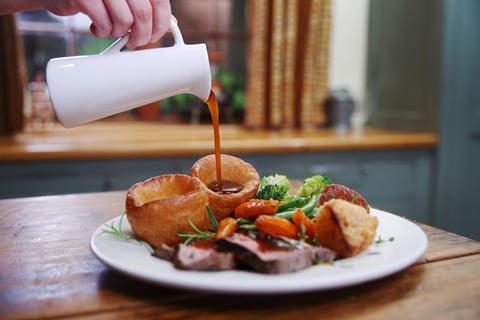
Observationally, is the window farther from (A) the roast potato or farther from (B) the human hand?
(A) the roast potato

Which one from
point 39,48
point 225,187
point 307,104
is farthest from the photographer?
point 307,104

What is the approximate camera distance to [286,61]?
10.2 feet

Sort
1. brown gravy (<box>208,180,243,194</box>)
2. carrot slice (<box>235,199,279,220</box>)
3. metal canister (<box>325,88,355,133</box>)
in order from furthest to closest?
metal canister (<box>325,88,355,133</box>)
brown gravy (<box>208,180,243,194</box>)
carrot slice (<box>235,199,279,220</box>)

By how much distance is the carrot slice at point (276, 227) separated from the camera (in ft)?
2.86

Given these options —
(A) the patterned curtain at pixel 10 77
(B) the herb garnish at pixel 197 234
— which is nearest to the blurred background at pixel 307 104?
(A) the patterned curtain at pixel 10 77

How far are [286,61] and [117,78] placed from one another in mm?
2255

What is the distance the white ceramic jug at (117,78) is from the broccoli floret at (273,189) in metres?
0.30

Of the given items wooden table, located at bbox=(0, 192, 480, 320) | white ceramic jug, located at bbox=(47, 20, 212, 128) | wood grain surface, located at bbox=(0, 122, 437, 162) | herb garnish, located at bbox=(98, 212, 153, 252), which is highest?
white ceramic jug, located at bbox=(47, 20, 212, 128)

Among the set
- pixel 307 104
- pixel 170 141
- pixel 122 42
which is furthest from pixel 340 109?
pixel 122 42

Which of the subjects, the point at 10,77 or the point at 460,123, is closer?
the point at 10,77

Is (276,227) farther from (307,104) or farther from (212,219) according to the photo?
(307,104)

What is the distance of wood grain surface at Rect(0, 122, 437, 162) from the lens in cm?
230

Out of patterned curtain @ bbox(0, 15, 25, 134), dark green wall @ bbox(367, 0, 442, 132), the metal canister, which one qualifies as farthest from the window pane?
dark green wall @ bbox(367, 0, 442, 132)

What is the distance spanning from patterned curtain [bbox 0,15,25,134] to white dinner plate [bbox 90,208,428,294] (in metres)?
2.06
